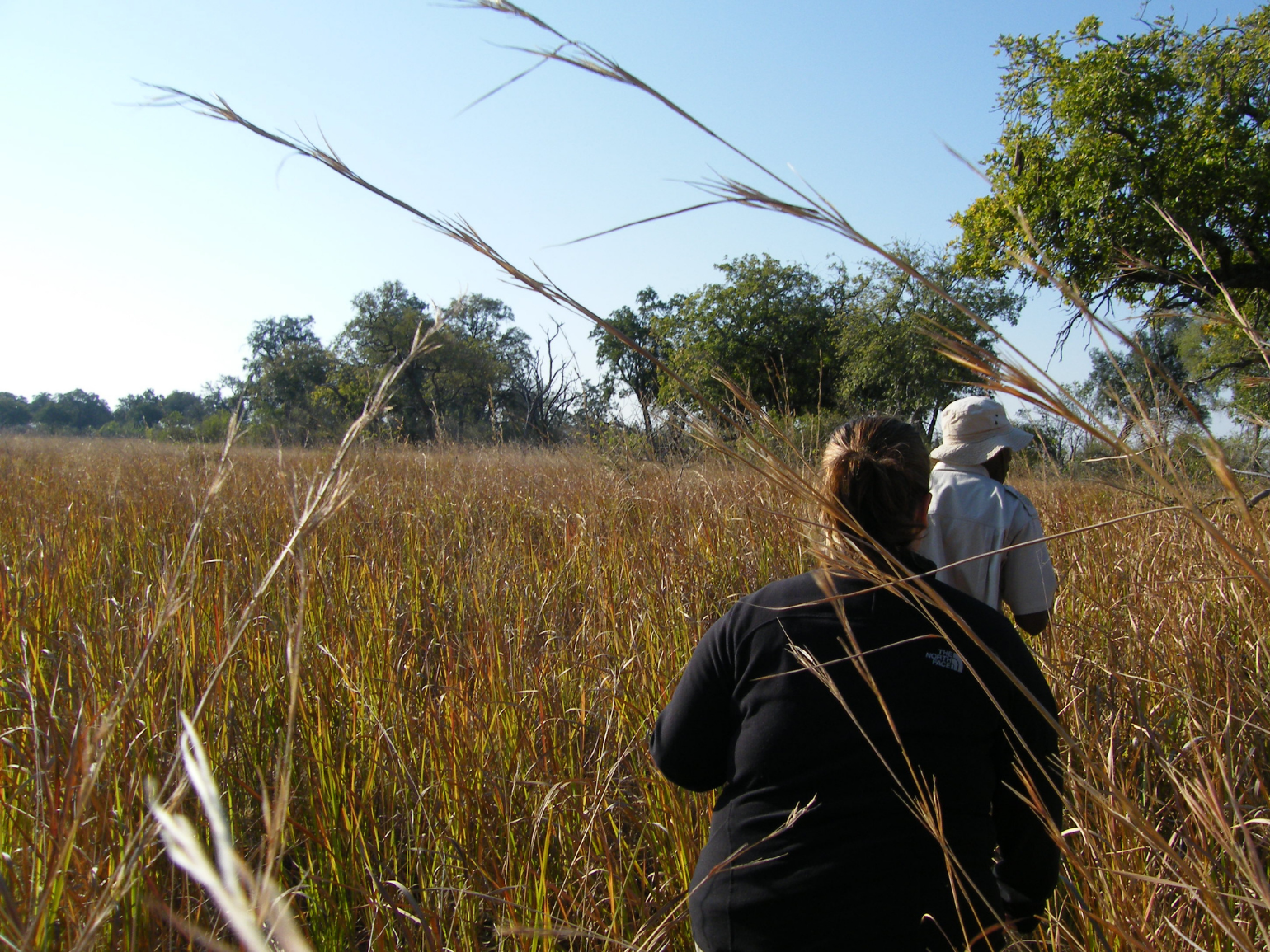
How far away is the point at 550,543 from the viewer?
404 centimetres

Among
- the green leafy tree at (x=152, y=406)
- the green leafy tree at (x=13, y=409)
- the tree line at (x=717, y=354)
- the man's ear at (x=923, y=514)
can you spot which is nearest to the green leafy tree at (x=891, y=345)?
the tree line at (x=717, y=354)

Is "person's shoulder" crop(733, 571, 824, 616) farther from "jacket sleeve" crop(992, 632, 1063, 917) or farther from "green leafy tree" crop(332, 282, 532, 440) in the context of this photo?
"green leafy tree" crop(332, 282, 532, 440)

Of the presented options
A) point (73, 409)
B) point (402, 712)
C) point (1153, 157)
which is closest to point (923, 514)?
point (402, 712)

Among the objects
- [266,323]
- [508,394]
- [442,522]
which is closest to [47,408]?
[266,323]

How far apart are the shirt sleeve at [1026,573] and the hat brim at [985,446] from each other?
0.23 metres

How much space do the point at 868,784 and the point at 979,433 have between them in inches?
66.0

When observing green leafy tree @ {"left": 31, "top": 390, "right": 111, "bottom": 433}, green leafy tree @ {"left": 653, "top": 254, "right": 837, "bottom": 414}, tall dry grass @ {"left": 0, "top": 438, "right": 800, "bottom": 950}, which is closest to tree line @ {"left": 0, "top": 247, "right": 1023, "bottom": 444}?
green leafy tree @ {"left": 653, "top": 254, "right": 837, "bottom": 414}

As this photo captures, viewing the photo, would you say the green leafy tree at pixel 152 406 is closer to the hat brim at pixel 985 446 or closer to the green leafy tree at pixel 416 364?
the green leafy tree at pixel 416 364

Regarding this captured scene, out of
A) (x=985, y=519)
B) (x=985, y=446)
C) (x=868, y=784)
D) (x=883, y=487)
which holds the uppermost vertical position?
(x=985, y=446)

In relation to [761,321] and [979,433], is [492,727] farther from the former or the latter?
[761,321]

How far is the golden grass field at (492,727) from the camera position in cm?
115

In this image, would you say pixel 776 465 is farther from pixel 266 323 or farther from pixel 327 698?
pixel 266 323

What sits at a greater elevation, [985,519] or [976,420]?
[976,420]

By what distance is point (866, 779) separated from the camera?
1.26m
